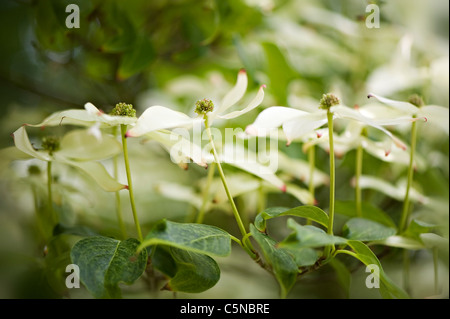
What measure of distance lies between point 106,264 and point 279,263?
0.13 metres

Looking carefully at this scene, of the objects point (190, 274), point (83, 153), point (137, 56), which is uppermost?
point (137, 56)

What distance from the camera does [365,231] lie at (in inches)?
14.4

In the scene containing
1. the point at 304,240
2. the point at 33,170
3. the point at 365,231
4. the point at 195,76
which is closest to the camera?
the point at 304,240

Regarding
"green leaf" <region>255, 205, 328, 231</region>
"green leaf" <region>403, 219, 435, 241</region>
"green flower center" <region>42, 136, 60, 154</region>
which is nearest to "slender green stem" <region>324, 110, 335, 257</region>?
"green leaf" <region>255, 205, 328, 231</region>

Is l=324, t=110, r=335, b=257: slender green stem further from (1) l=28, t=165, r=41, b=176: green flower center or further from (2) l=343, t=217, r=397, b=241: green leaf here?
(1) l=28, t=165, r=41, b=176: green flower center

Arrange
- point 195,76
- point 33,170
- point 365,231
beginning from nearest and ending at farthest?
1. point 365,231
2. point 33,170
3. point 195,76

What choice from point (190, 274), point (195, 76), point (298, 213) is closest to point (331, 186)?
point (298, 213)

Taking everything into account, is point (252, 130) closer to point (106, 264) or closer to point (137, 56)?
point (106, 264)

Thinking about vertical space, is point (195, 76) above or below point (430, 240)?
above

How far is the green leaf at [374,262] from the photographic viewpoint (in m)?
0.32

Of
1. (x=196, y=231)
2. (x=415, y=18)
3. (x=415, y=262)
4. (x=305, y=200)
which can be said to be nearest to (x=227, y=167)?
(x=305, y=200)

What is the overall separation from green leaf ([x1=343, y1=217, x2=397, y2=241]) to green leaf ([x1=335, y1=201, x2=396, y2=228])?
2.5 inches

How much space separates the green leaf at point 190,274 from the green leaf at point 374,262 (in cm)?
12

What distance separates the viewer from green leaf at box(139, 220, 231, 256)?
0.27 meters
